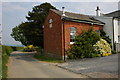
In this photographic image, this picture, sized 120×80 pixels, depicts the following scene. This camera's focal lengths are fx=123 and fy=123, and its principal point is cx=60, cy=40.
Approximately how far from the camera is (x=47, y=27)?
2027 cm

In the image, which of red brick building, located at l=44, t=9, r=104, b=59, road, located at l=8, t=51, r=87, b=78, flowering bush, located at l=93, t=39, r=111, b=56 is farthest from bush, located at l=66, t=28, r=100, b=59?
road, located at l=8, t=51, r=87, b=78

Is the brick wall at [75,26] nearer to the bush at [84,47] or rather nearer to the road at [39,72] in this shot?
the bush at [84,47]

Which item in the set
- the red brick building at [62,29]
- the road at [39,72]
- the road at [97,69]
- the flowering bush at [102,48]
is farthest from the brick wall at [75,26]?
the road at [39,72]

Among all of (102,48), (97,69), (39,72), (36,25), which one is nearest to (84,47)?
(102,48)

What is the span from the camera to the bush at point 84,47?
15023 mm

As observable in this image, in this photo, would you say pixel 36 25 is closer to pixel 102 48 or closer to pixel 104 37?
pixel 104 37

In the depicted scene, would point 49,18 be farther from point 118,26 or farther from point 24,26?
point 118,26

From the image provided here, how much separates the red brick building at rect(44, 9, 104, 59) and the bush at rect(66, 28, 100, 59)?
2.62ft

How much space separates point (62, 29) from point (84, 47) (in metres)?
3.53

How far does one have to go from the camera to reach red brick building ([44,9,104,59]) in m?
15.5

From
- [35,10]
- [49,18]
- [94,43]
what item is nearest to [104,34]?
[94,43]

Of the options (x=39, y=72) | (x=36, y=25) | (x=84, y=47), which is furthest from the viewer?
(x=36, y=25)

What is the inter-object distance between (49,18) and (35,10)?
29.8 ft

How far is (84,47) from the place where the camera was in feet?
49.4
